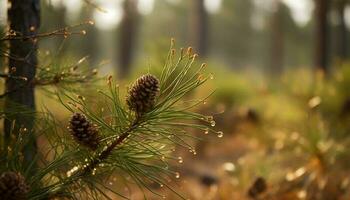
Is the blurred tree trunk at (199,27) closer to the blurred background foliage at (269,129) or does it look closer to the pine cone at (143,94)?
the blurred background foliage at (269,129)

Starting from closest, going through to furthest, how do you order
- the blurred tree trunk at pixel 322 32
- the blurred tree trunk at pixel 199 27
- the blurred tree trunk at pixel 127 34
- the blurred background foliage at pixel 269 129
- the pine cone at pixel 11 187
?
the pine cone at pixel 11 187 → the blurred background foliage at pixel 269 129 → the blurred tree trunk at pixel 322 32 → the blurred tree trunk at pixel 199 27 → the blurred tree trunk at pixel 127 34

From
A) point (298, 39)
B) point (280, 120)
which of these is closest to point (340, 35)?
point (298, 39)

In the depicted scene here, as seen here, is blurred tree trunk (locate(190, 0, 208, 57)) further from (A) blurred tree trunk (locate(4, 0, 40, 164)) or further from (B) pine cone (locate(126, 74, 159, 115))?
(B) pine cone (locate(126, 74, 159, 115))

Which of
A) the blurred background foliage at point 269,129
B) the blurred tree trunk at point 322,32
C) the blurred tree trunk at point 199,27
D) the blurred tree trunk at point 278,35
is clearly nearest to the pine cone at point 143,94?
the blurred background foliage at point 269,129

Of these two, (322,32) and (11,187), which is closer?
(11,187)

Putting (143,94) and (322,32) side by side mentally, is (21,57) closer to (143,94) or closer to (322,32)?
(143,94)

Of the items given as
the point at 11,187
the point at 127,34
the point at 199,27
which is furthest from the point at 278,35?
the point at 11,187
